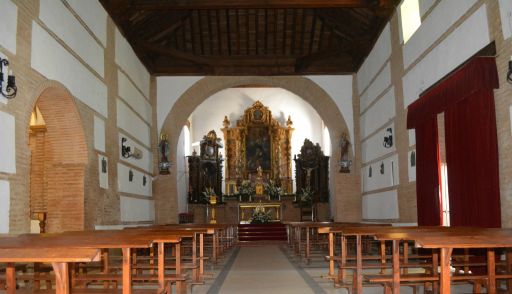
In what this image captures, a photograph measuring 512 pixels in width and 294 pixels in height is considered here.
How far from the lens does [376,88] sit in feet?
54.6

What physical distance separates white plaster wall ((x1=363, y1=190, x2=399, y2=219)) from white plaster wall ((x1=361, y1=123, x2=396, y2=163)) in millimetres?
1101

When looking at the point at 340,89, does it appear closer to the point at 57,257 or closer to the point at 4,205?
the point at 4,205

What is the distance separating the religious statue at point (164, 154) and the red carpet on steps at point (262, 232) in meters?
3.62

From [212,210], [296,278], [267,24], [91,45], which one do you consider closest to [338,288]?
[296,278]

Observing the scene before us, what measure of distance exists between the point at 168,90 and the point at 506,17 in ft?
43.4

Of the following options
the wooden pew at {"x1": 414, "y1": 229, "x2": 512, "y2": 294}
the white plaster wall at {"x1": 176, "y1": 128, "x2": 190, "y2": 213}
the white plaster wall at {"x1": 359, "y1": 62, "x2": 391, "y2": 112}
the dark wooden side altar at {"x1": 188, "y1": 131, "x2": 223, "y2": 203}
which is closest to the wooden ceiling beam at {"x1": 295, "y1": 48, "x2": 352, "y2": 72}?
the white plaster wall at {"x1": 359, "y1": 62, "x2": 391, "y2": 112}

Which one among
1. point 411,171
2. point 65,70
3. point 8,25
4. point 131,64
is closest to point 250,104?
point 131,64

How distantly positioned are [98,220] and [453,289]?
7.52m

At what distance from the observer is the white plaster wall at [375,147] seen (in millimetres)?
Answer: 15688

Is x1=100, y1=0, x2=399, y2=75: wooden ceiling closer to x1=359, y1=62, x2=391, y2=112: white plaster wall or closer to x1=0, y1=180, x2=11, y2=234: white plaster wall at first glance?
x1=359, y1=62, x2=391, y2=112: white plaster wall

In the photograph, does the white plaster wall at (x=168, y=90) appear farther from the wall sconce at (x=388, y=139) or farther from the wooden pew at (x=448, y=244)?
the wooden pew at (x=448, y=244)

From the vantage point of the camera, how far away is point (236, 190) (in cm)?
2661

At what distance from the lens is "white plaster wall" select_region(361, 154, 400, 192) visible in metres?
14.8

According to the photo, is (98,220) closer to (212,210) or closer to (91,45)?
(91,45)
